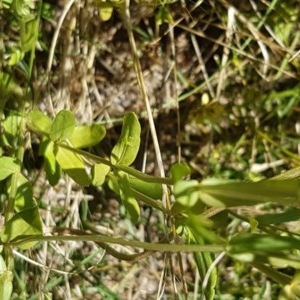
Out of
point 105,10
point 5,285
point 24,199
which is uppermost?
point 105,10

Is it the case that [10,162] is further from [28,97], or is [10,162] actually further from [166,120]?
[166,120]

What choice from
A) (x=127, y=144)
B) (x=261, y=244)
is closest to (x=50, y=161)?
(x=127, y=144)

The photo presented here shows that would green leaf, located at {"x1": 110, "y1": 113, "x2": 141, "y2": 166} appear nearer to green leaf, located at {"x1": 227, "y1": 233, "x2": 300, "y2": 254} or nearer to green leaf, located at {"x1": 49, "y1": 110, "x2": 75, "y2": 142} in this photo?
green leaf, located at {"x1": 49, "y1": 110, "x2": 75, "y2": 142}

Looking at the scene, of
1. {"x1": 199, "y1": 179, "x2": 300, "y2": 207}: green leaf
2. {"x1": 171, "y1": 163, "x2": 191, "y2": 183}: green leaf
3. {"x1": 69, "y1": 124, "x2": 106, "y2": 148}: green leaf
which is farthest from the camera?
{"x1": 69, "y1": 124, "x2": 106, "y2": 148}: green leaf

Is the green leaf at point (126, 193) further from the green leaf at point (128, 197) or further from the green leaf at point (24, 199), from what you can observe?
the green leaf at point (24, 199)

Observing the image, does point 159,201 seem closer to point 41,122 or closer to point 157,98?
point 41,122

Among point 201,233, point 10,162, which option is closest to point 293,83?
point 10,162

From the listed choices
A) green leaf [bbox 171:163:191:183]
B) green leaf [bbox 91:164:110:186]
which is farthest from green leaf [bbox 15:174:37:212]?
green leaf [bbox 171:163:191:183]
